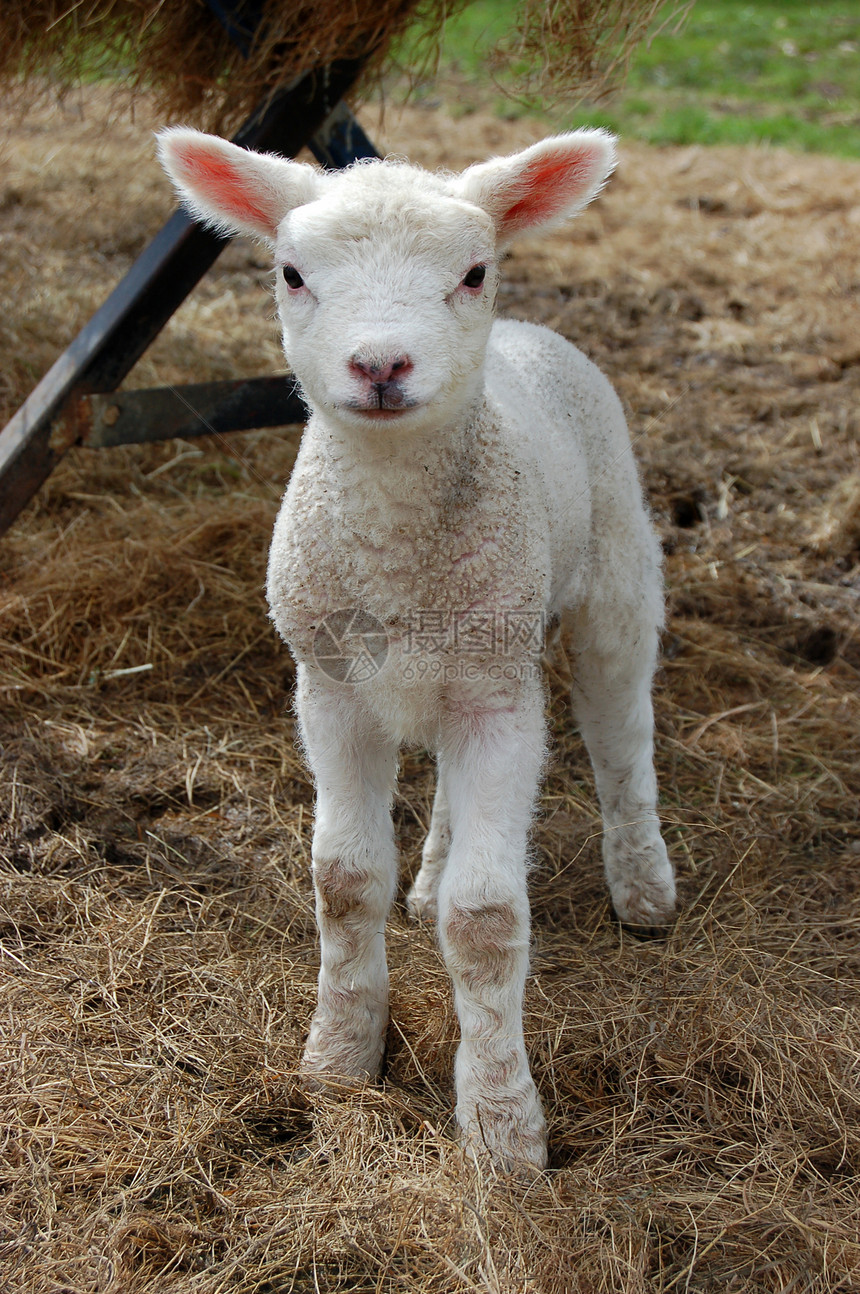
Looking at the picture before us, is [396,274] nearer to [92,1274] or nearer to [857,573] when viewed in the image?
[92,1274]

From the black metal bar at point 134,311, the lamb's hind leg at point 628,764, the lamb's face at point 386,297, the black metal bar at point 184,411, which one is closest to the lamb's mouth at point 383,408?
the lamb's face at point 386,297

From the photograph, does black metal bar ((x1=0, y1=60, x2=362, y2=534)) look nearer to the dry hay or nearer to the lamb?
the dry hay

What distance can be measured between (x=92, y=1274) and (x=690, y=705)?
2828 millimetres

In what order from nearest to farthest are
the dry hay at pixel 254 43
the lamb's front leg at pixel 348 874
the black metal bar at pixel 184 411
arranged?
the lamb's front leg at pixel 348 874, the dry hay at pixel 254 43, the black metal bar at pixel 184 411

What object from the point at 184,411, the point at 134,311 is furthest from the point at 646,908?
the point at 134,311

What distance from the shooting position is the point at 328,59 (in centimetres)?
365

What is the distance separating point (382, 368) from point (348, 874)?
1.15 m

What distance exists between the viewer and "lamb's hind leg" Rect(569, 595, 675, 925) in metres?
3.09

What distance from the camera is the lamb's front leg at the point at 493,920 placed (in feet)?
7.49

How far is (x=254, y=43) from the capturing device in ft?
12.6

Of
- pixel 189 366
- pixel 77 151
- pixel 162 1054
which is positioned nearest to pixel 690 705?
pixel 162 1054

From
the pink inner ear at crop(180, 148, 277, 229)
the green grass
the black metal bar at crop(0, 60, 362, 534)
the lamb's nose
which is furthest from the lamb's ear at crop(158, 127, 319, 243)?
the green grass

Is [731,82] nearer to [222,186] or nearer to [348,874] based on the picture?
[222,186]

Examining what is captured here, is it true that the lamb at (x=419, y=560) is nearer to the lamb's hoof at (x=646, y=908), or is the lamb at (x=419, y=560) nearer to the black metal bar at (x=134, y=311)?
the lamb's hoof at (x=646, y=908)
